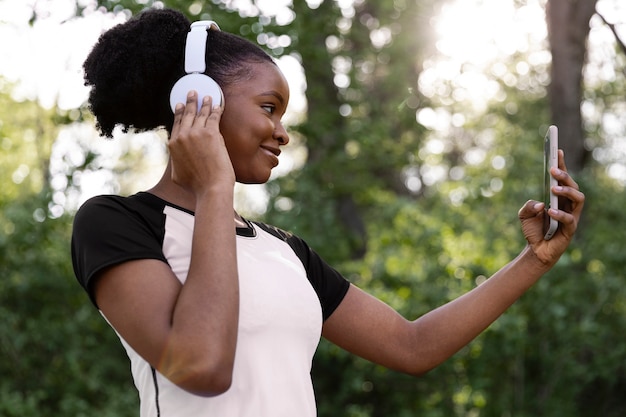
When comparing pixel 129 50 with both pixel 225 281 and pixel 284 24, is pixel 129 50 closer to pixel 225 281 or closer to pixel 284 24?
pixel 225 281

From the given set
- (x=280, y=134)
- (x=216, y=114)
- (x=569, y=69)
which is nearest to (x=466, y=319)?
(x=280, y=134)

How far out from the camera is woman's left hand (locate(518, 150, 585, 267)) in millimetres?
2082

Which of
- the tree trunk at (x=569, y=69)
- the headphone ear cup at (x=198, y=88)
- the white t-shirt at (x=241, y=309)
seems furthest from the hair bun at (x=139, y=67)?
the tree trunk at (x=569, y=69)

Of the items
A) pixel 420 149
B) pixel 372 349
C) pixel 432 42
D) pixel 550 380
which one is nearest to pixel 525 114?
pixel 432 42

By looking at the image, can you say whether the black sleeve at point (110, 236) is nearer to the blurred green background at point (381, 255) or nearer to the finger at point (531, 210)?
the finger at point (531, 210)

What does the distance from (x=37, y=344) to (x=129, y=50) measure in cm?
454

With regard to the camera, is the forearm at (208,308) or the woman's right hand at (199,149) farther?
the woman's right hand at (199,149)

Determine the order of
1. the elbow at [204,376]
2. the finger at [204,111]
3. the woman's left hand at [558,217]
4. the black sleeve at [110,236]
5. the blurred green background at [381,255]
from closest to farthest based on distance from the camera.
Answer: the elbow at [204,376] < the black sleeve at [110,236] < the finger at [204,111] < the woman's left hand at [558,217] < the blurred green background at [381,255]

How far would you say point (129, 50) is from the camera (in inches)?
76.1

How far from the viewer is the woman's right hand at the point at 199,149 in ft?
5.69

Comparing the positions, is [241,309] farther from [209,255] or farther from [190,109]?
[190,109]

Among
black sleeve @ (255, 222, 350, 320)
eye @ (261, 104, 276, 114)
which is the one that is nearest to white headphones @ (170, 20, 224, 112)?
eye @ (261, 104, 276, 114)

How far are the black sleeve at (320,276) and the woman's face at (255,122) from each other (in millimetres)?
229

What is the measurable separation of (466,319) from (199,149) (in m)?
0.90
